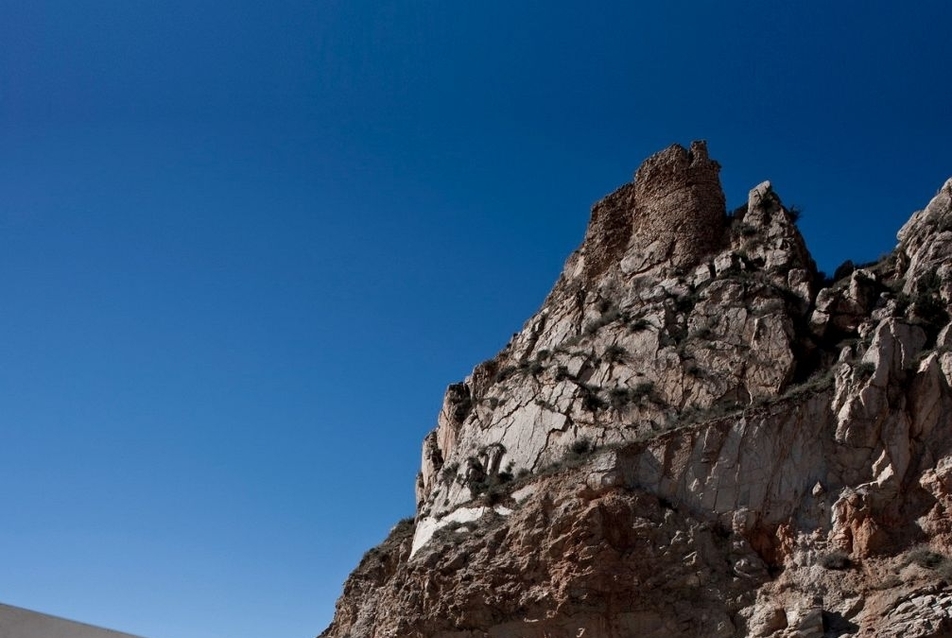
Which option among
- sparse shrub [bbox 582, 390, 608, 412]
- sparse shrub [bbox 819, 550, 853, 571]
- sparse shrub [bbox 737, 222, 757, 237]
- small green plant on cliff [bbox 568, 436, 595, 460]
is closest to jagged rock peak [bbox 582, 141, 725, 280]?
sparse shrub [bbox 737, 222, 757, 237]

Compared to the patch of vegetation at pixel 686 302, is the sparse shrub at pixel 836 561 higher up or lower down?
lower down

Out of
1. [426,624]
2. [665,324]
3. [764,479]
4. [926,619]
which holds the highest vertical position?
[665,324]

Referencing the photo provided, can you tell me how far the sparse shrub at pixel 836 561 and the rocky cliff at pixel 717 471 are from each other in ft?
0.10

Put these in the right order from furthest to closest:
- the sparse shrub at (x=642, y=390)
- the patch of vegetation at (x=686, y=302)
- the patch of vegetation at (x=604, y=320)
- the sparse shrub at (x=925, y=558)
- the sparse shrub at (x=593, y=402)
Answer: the patch of vegetation at (x=604, y=320)
the patch of vegetation at (x=686, y=302)
the sparse shrub at (x=593, y=402)
the sparse shrub at (x=642, y=390)
the sparse shrub at (x=925, y=558)

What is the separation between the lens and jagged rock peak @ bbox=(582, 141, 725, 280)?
82.4 ft

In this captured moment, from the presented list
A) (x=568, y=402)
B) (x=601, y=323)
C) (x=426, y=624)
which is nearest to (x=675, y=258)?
(x=601, y=323)

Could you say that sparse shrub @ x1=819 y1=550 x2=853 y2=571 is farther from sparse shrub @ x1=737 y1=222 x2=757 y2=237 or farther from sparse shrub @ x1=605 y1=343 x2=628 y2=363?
sparse shrub @ x1=737 y1=222 x2=757 y2=237

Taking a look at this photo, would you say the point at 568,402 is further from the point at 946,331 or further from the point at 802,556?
the point at 946,331

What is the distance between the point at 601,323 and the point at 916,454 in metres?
8.49

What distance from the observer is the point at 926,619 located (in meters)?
14.4

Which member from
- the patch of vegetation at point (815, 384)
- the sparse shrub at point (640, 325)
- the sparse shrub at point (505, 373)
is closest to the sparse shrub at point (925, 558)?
the patch of vegetation at point (815, 384)

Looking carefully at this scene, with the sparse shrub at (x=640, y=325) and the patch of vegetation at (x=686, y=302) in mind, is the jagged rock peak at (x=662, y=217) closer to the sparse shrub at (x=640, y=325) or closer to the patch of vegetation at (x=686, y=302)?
the patch of vegetation at (x=686, y=302)

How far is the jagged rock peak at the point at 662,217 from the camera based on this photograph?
82.4 feet

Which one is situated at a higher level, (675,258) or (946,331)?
(675,258)
